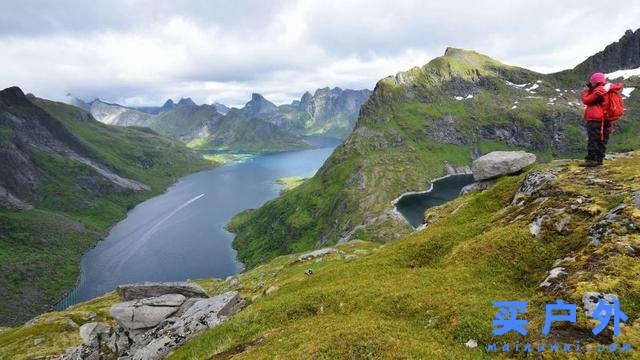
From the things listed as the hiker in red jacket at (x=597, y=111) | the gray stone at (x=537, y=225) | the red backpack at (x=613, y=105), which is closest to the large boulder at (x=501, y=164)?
the hiker in red jacket at (x=597, y=111)

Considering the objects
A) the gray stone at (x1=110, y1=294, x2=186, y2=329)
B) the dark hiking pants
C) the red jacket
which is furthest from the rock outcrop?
the red jacket

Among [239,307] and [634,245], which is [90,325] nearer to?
[239,307]

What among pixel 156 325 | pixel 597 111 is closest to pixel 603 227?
pixel 597 111

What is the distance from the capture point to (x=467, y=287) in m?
22.2

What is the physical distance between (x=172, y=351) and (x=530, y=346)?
81.3 feet

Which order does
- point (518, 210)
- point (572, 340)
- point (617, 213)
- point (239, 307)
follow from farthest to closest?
point (239, 307)
point (518, 210)
point (617, 213)
point (572, 340)

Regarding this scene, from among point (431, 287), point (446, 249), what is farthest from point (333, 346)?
point (446, 249)

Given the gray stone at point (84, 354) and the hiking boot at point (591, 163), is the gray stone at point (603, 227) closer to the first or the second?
the hiking boot at point (591, 163)

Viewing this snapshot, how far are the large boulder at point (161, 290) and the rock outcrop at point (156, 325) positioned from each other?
0.38ft

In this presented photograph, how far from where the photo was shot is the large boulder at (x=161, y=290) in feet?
162

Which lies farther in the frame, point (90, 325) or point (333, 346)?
point (90, 325)

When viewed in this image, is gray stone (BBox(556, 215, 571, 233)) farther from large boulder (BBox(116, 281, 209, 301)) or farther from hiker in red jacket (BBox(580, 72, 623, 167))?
large boulder (BBox(116, 281, 209, 301))

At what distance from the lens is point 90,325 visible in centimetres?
5053

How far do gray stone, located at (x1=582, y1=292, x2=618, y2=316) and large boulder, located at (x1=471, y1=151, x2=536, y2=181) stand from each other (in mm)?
35555
